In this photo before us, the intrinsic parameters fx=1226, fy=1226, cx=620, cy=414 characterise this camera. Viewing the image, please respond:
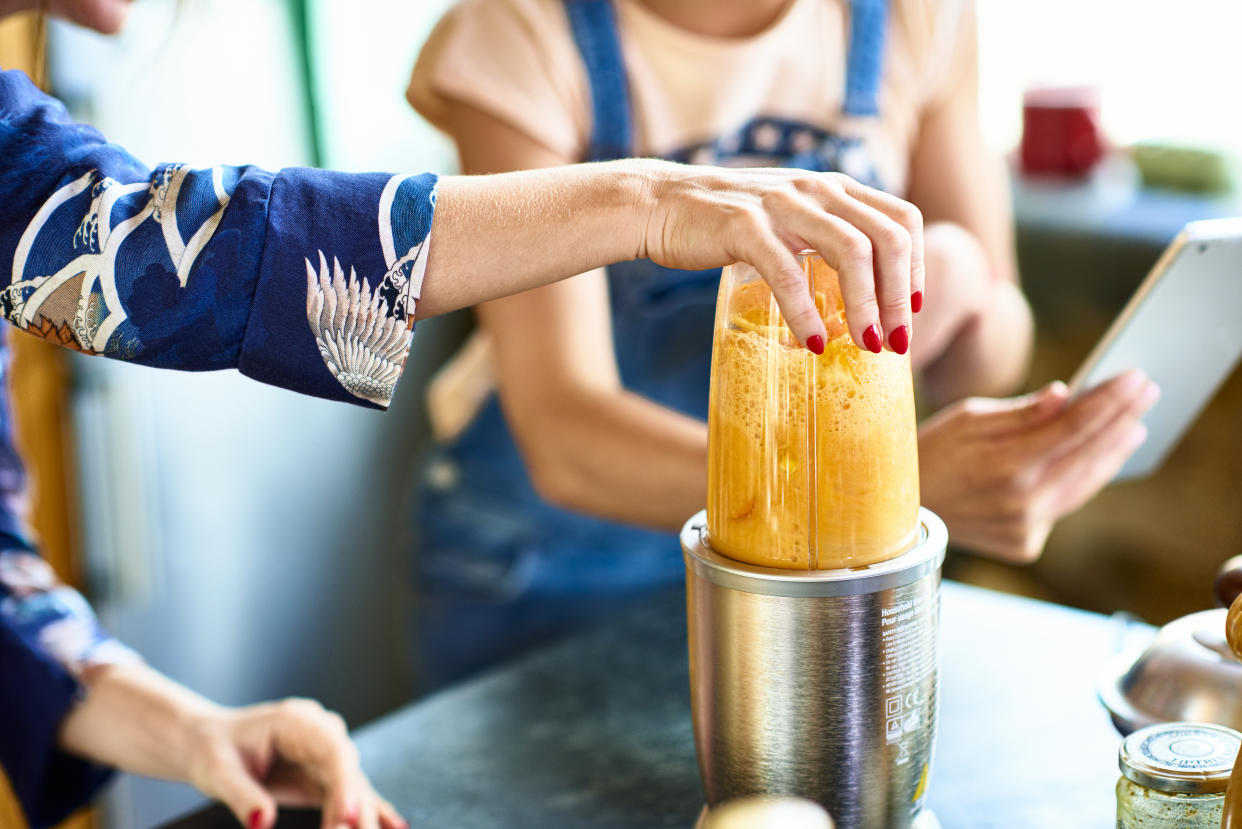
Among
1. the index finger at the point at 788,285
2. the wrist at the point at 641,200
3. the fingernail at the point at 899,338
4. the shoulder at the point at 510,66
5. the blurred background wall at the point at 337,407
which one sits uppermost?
the shoulder at the point at 510,66

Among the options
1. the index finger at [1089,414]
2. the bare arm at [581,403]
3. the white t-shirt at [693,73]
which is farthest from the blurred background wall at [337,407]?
the index finger at [1089,414]

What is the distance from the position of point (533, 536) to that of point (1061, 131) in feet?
4.74

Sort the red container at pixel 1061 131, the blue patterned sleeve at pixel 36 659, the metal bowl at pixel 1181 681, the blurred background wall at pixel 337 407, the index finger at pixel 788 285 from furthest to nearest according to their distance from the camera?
1. the red container at pixel 1061 131
2. the blurred background wall at pixel 337 407
3. the blue patterned sleeve at pixel 36 659
4. the metal bowl at pixel 1181 681
5. the index finger at pixel 788 285

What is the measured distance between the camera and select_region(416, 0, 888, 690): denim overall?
4.09 ft

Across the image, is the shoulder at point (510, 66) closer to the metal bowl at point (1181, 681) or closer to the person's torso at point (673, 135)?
the person's torso at point (673, 135)

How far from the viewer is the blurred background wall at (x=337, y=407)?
192 centimetres

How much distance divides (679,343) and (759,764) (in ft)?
2.13

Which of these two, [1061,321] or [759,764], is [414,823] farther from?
[1061,321]

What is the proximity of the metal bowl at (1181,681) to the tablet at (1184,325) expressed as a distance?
0.19 meters

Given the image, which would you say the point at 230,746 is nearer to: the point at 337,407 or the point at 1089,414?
the point at 1089,414

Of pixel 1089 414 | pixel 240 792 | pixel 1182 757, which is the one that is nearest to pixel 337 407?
pixel 240 792

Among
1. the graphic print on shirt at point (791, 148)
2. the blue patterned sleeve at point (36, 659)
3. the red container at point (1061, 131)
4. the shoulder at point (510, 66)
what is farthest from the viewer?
the red container at point (1061, 131)

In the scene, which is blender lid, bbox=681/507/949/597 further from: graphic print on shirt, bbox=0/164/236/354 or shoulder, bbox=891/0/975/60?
shoulder, bbox=891/0/975/60

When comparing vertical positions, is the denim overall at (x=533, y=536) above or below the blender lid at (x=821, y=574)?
below
